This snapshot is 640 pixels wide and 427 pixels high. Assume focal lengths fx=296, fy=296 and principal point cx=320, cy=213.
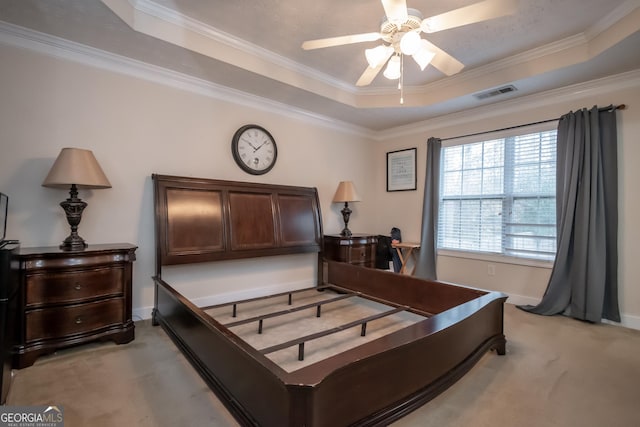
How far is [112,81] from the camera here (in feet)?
8.88

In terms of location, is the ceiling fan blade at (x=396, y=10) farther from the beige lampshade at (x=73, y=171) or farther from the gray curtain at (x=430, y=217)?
the gray curtain at (x=430, y=217)

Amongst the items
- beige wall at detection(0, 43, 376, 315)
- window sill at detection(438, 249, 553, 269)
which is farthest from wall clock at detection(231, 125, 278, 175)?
window sill at detection(438, 249, 553, 269)

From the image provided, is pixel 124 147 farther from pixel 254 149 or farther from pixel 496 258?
pixel 496 258

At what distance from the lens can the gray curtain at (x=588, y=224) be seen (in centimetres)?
288

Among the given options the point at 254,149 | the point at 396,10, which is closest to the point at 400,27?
the point at 396,10

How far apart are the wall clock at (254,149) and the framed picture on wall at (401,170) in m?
2.02

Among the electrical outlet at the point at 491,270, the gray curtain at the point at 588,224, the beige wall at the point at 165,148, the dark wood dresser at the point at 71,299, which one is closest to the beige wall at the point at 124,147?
the beige wall at the point at 165,148

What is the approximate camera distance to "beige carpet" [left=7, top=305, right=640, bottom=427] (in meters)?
1.51

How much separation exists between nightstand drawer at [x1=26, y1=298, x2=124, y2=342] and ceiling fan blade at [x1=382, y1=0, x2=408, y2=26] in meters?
2.79

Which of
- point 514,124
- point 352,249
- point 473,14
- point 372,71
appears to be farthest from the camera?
point 352,249

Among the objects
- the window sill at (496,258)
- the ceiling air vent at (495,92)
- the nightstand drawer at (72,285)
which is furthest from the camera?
the window sill at (496,258)

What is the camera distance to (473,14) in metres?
1.72

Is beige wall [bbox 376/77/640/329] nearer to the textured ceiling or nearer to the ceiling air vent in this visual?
the textured ceiling

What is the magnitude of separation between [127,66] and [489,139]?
4110mm
